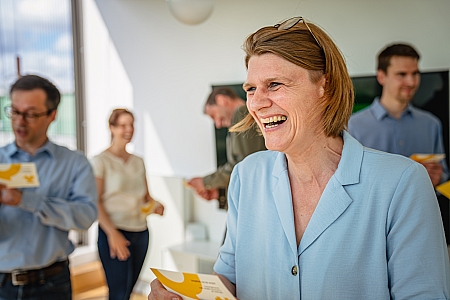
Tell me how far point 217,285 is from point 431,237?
53 cm

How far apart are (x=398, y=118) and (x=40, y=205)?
2.21 metres

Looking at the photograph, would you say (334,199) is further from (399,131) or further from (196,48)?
(196,48)

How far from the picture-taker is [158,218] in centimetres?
518

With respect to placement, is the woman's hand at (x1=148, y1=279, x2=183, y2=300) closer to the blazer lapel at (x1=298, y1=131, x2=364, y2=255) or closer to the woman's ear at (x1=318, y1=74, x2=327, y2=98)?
the blazer lapel at (x1=298, y1=131, x2=364, y2=255)

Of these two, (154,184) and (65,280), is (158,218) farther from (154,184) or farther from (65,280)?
(65,280)

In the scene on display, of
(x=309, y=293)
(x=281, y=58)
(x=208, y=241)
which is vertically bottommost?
(x=208, y=241)

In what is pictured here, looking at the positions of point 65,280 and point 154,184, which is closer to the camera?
point 65,280

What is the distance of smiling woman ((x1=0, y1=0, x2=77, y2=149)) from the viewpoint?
517 cm

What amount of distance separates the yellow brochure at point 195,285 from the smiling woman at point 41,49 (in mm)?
4291

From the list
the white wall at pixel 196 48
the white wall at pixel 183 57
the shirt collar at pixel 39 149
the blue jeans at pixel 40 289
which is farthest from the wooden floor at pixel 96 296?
the shirt collar at pixel 39 149

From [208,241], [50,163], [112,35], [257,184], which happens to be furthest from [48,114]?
[112,35]

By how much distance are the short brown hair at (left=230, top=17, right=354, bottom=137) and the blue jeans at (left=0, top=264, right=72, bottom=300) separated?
5.27 ft

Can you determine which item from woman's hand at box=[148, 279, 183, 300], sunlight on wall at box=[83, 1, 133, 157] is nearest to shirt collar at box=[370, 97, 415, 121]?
woman's hand at box=[148, 279, 183, 300]

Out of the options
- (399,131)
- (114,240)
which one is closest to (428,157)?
(399,131)
